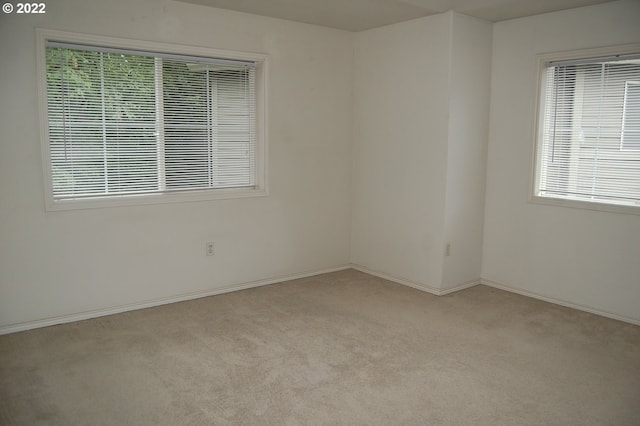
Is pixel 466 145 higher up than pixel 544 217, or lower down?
higher up

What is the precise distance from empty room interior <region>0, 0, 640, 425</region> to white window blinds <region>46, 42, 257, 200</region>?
0.02m

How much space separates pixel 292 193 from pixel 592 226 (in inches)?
102

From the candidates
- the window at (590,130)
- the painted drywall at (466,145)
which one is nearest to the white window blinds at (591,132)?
the window at (590,130)

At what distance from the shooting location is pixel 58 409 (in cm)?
271

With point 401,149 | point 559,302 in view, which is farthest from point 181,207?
point 559,302

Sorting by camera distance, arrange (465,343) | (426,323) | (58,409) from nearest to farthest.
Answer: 1. (58,409)
2. (465,343)
3. (426,323)

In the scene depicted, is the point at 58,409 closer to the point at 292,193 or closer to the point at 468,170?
the point at 292,193

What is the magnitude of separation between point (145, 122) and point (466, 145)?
2734 millimetres

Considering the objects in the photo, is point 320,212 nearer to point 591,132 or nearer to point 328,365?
point 328,365

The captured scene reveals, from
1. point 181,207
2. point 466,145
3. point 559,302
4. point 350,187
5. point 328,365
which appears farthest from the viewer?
point 350,187

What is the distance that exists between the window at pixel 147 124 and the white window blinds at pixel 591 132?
2515 millimetres

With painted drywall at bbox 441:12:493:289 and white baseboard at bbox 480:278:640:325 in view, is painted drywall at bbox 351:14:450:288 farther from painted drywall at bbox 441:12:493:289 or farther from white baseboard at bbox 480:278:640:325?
white baseboard at bbox 480:278:640:325

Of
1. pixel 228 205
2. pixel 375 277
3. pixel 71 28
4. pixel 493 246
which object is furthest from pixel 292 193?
pixel 71 28

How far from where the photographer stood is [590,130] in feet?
13.8
